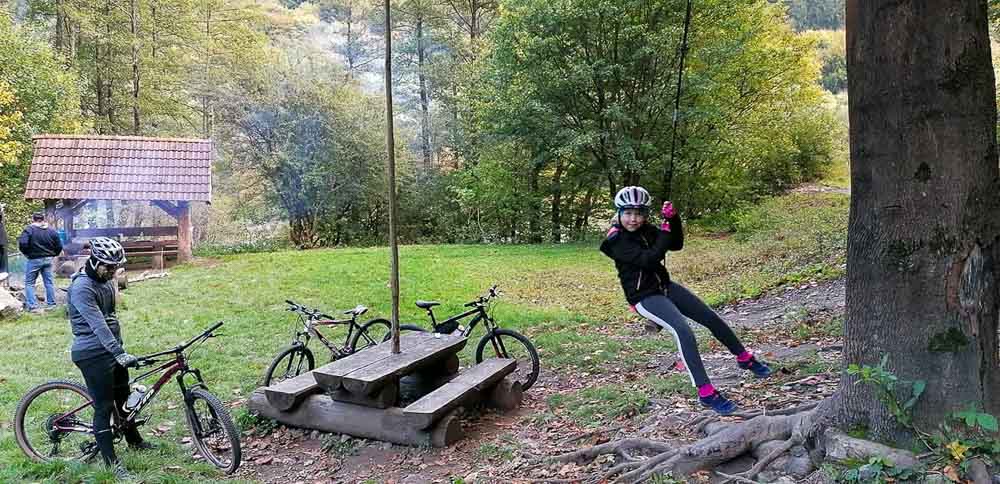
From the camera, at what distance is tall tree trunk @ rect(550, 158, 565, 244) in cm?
2417

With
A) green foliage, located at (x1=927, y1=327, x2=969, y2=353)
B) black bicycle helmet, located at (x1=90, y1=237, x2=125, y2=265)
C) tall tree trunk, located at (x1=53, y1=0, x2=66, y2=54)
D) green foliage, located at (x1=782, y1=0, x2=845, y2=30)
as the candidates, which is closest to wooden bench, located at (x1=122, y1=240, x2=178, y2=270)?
tall tree trunk, located at (x1=53, y1=0, x2=66, y2=54)

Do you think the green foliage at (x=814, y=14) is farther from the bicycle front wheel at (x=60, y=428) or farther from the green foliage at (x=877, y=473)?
the bicycle front wheel at (x=60, y=428)

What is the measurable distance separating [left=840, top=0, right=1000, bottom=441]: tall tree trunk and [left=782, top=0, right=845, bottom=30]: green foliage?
137 ft

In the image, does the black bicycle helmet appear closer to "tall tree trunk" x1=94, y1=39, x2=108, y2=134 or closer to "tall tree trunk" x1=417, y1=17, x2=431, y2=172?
"tall tree trunk" x1=417, y1=17, x2=431, y2=172

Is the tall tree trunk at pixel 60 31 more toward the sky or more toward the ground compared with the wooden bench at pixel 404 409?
more toward the sky

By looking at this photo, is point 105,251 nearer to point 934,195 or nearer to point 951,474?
point 934,195

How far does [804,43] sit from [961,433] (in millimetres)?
27427

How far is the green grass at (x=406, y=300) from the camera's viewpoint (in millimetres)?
6145

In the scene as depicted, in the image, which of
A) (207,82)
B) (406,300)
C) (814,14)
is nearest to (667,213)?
(406,300)

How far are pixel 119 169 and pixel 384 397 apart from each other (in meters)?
16.7

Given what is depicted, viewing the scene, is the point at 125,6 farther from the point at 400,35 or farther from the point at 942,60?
the point at 942,60

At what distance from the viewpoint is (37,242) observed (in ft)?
37.7

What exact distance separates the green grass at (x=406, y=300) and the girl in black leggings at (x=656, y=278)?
2.80 ft

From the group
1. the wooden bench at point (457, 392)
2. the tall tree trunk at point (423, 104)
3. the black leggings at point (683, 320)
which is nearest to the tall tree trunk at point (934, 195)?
the black leggings at point (683, 320)
